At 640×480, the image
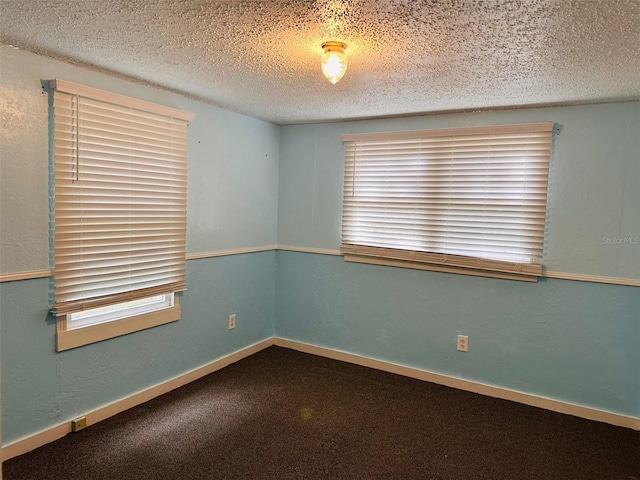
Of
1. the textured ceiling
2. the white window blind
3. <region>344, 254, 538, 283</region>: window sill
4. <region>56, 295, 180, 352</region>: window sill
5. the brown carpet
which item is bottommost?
the brown carpet

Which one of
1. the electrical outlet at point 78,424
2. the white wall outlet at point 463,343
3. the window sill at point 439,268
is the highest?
the window sill at point 439,268

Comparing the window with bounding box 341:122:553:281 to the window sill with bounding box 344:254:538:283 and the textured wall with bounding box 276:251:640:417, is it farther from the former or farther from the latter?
the textured wall with bounding box 276:251:640:417

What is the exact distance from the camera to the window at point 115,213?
2529mm

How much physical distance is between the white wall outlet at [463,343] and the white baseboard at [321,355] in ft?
0.80

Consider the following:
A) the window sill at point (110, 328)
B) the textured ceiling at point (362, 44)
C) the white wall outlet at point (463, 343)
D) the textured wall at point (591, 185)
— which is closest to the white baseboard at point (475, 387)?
the white wall outlet at point (463, 343)

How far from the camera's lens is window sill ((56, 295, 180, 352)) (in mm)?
2580

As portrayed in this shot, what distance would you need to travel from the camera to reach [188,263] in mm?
3371

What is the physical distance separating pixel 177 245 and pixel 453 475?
7.66 feet

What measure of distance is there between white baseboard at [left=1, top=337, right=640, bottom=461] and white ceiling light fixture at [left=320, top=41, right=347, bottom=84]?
247cm

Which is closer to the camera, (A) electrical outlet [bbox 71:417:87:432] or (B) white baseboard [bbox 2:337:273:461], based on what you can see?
(B) white baseboard [bbox 2:337:273:461]

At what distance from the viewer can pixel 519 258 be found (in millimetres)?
3213

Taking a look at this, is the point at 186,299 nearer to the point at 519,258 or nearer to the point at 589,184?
the point at 519,258

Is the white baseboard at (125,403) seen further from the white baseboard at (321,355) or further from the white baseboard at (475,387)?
the white baseboard at (475,387)

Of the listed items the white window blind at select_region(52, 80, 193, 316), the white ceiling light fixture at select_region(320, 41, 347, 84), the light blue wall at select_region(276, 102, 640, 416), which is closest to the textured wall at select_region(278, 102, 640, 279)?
the light blue wall at select_region(276, 102, 640, 416)
